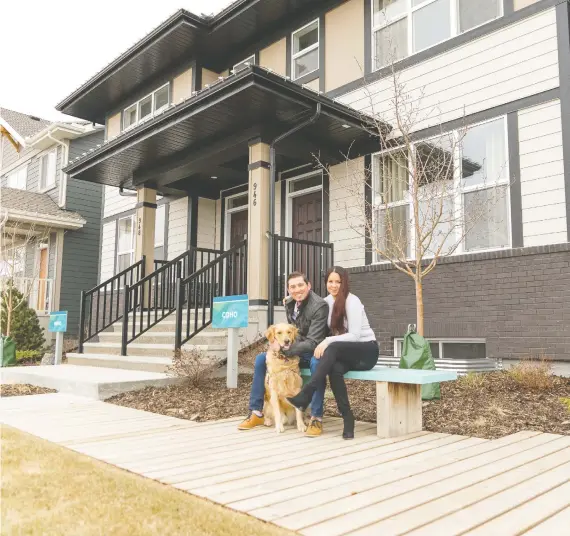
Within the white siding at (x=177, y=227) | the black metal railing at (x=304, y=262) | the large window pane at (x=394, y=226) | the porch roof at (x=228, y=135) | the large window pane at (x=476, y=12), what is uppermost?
the large window pane at (x=476, y=12)

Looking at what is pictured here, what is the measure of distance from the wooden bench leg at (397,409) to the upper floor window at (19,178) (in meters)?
18.2

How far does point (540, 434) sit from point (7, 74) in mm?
4610

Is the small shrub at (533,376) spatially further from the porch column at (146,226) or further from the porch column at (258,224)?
the porch column at (146,226)

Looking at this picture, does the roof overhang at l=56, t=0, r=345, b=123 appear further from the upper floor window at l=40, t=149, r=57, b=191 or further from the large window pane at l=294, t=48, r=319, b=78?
the upper floor window at l=40, t=149, r=57, b=191

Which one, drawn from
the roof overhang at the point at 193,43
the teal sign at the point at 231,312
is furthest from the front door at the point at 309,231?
the roof overhang at the point at 193,43

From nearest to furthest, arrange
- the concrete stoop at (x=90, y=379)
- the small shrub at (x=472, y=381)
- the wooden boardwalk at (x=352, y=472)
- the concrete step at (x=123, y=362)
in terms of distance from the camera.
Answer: the wooden boardwalk at (x=352, y=472)
the small shrub at (x=472, y=381)
the concrete stoop at (x=90, y=379)
the concrete step at (x=123, y=362)

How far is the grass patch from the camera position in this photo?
2.19 metres

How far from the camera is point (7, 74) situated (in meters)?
3.58

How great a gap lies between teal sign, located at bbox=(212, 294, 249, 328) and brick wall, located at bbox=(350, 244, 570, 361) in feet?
8.92

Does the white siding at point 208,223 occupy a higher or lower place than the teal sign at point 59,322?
higher

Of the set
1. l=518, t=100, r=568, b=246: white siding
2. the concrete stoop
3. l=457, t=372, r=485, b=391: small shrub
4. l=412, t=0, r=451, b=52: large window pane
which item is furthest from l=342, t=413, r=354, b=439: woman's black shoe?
l=412, t=0, r=451, b=52: large window pane

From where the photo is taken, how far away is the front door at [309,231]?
8.70m

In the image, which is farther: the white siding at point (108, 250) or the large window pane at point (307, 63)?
the white siding at point (108, 250)

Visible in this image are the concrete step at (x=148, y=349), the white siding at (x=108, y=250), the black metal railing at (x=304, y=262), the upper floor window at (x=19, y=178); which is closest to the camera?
the concrete step at (x=148, y=349)
